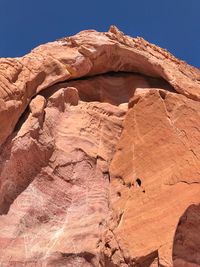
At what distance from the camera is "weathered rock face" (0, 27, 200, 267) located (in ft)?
24.2

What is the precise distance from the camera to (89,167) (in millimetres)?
8883

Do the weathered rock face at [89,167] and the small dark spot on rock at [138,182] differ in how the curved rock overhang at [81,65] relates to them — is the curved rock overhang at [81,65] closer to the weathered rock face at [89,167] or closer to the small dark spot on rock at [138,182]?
the weathered rock face at [89,167]

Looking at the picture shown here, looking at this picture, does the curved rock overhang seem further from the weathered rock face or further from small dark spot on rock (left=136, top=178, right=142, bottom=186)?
small dark spot on rock (left=136, top=178, right=142, bottom=186)

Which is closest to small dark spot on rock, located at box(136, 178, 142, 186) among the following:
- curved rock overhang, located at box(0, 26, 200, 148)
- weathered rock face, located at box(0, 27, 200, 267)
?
weathered rock face, located at box(0, 27, 200, 267)

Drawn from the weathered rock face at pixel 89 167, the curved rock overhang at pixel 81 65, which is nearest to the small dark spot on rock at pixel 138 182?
the weathered rock face at pixel 89 167

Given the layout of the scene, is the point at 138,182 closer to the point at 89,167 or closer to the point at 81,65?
the point at 89,167

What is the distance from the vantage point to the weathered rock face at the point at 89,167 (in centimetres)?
738

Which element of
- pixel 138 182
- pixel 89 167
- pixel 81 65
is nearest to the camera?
pixel 138 182

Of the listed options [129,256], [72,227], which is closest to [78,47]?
[72,227]

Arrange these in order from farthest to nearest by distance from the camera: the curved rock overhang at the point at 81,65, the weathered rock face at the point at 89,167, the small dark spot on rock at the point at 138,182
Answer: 1. the curved rock overhang at the point at 81,65
2. the small dark spot on rock at the point at 138,182
3. the weathered rock face at the point at 89,167

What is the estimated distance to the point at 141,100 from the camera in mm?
9430

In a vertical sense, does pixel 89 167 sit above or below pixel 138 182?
above

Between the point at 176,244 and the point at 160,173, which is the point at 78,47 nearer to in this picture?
the point at 160,173

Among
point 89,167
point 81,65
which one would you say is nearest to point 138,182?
point 89,167
